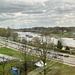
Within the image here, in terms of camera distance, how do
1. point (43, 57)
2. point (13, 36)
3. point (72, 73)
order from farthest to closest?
point (13, 36) → point (72, 73) → point (43, 57)

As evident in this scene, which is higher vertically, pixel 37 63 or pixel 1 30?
pixel 1 30

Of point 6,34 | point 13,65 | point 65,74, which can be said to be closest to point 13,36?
point 6,34

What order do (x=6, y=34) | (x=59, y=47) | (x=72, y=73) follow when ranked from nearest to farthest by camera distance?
(x=72, y=73) → (x=59, y=47) → (x=6, y=34)

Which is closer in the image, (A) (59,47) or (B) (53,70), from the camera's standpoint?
(B) (53,70)

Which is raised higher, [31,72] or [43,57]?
[43,57]

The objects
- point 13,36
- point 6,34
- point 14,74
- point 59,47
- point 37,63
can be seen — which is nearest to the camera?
point 14,74

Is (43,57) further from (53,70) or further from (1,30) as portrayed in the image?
(1,30)

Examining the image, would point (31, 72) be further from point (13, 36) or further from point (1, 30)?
point (1, 30)

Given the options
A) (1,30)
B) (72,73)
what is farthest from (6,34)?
(72,73)

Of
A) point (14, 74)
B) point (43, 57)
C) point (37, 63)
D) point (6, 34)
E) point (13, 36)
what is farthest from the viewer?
point (6, 34)
